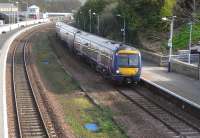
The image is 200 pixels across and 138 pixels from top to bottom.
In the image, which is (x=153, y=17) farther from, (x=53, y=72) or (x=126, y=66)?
(x=126, y=66)

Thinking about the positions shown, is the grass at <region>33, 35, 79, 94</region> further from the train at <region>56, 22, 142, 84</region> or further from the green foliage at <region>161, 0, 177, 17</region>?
the green foliage at <region>161, 0, 177, 17</region>

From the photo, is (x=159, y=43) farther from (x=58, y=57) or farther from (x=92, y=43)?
(x=92, y=43)

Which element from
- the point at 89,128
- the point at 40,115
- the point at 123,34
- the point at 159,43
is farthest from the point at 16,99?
the point at 123,34

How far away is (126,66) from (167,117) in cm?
881

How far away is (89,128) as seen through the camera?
23625 millimetres

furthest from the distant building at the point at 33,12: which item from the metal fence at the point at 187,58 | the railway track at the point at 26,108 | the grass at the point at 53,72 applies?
the metal fence at the point at 187,58

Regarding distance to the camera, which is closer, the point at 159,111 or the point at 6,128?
the point at 6,128

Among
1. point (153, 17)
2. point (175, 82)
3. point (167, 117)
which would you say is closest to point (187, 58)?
point (175, 82)

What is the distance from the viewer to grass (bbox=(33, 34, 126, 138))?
75.2ft

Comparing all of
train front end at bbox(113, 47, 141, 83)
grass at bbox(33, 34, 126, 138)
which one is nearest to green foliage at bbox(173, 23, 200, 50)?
grass at bbox(33, 34, 126, 138)

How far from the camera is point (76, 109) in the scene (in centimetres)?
2762

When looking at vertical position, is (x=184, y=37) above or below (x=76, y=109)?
above

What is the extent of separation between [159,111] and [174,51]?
23093 mm

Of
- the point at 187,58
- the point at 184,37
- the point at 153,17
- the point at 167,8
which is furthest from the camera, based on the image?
the point at 153,17
